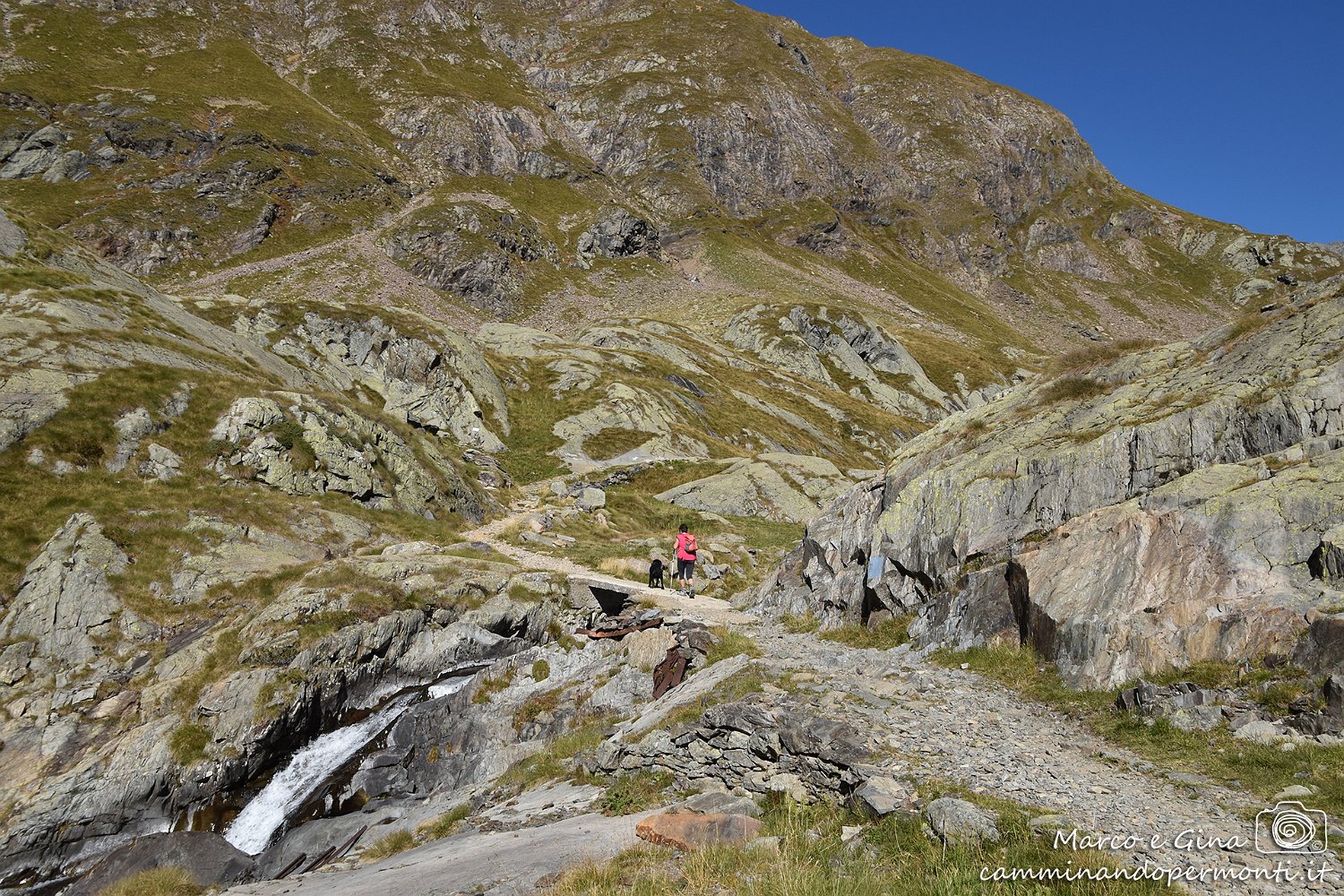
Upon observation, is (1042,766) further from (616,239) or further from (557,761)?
(616,239)

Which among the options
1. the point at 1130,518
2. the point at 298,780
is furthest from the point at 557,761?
the point at 1130,518

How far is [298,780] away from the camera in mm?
17031

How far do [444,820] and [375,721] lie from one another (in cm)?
679

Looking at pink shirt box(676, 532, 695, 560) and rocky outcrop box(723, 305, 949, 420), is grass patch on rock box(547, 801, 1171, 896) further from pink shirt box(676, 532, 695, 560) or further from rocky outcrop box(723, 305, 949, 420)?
rocky outcrop box(723, 305, 949, 420)

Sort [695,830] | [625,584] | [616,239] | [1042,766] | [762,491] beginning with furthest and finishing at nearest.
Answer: [616,239], [762,491], [625,584], [695,830], [1042,766]

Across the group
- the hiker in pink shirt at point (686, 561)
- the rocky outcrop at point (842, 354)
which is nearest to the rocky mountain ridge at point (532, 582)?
the hiker in pink shirt at point (686, 561)

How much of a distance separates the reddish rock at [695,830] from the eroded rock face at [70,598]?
18.3 m

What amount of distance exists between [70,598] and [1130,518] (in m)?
29.5

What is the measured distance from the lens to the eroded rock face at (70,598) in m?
17.8

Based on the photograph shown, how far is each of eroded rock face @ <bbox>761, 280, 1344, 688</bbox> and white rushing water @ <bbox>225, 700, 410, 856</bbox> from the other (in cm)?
1451

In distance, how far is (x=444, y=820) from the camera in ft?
45.0

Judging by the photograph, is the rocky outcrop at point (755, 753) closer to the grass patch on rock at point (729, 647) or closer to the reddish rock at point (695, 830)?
the reddish rock at point (695, 830)

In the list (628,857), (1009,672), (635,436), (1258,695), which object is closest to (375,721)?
(628,857)

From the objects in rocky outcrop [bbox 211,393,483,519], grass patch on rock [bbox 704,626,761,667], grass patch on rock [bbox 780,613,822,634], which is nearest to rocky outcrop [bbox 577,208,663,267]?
rocky outcrop [bbox 211,393,483,519]
